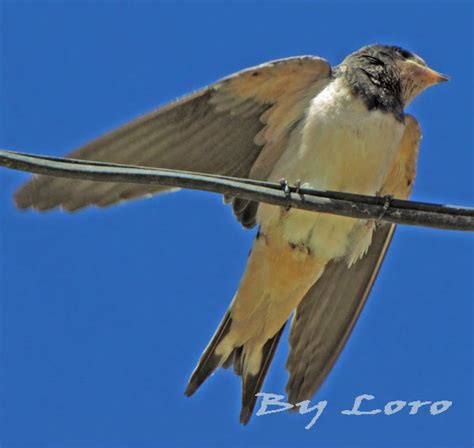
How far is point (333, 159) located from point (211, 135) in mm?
782

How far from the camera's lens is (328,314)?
6.24 meters

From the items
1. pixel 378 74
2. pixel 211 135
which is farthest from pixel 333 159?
pixel 211 135

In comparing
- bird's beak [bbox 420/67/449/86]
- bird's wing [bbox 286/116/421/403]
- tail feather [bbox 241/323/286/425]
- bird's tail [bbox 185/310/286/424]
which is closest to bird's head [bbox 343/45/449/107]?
bird's beak [bbox 420/67/449/86]

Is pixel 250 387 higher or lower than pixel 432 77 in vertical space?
lower

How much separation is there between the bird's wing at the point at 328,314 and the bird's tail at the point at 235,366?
366mm

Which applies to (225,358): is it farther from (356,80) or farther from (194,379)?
(356,80)

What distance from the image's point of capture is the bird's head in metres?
5.71

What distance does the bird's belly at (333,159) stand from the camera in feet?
17.5

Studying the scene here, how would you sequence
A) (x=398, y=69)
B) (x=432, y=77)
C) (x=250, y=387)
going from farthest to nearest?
(x=432, y=77) → (x=398, y=69) → (x=250, y=387)

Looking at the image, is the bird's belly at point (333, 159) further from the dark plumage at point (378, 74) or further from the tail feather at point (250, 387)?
the tail feather at point (250, 387)

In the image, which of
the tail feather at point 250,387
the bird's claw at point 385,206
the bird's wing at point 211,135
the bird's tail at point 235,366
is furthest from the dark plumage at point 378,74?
the bird's claw at point 385,206

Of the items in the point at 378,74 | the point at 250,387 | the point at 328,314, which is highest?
the point at 378,74

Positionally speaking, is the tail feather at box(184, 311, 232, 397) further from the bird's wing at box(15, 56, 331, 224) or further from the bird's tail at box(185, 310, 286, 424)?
the bird's wing at box(15, 56, 331, 224)

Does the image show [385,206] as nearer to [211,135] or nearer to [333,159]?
[333,159]
